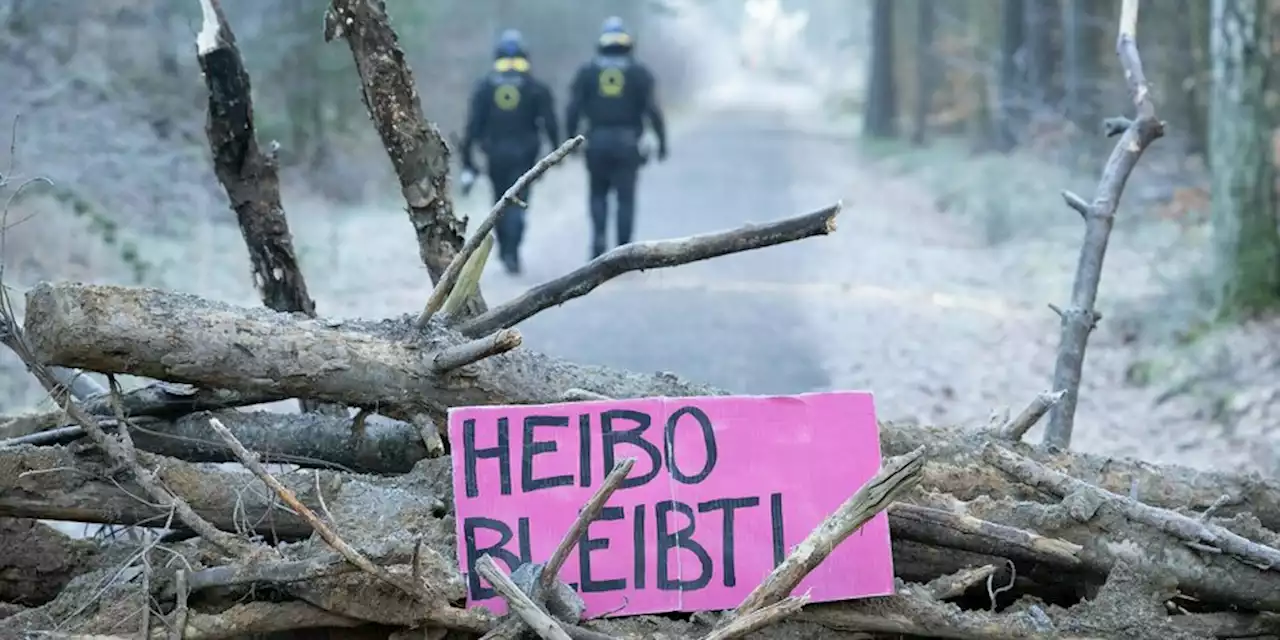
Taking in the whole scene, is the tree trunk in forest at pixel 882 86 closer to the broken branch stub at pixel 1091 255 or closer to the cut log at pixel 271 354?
the broken branch stub at pixel 1091 255

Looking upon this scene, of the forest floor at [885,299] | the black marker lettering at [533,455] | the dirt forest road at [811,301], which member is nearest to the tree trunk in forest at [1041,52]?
the forest floor at [885,299]

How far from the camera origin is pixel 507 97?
457 inches

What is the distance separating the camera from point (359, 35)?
342cm

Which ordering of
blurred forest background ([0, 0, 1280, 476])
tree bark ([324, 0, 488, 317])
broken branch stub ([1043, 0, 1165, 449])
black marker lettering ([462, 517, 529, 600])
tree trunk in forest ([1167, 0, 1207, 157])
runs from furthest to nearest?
1. tree trunk in forest ([1167, 0, 1207, 157])
2. blurred forest background ([0, 0, 1280, 476])
3. broken branch stub ([1043, 0, 1165, 449])
4. tree bark ([324, 0, 488, 317])
5. black marker lettering ([462, 517, 529, 600])

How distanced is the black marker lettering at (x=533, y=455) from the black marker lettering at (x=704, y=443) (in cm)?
19

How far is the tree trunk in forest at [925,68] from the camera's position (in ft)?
93.5

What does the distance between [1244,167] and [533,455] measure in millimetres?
7766

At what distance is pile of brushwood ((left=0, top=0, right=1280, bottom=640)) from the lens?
213 centimetres

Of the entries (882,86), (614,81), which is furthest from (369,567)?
(882,86)

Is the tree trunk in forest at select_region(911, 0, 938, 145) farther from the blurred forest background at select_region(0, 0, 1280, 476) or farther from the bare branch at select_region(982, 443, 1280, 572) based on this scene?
the bare branch at select_region(982, 443, 1280, 572)

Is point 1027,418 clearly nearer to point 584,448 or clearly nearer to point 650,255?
point 650,255

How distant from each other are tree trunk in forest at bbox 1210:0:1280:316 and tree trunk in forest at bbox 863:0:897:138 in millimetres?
21232

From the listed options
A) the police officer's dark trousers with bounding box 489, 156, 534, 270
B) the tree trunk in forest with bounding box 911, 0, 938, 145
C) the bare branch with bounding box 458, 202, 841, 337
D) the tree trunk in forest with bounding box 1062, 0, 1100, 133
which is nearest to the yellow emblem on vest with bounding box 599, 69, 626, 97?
the police officer's dark trousers with bounding box 489, 156, 534, 270

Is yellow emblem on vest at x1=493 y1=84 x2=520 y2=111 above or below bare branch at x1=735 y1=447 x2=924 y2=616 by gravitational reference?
above
